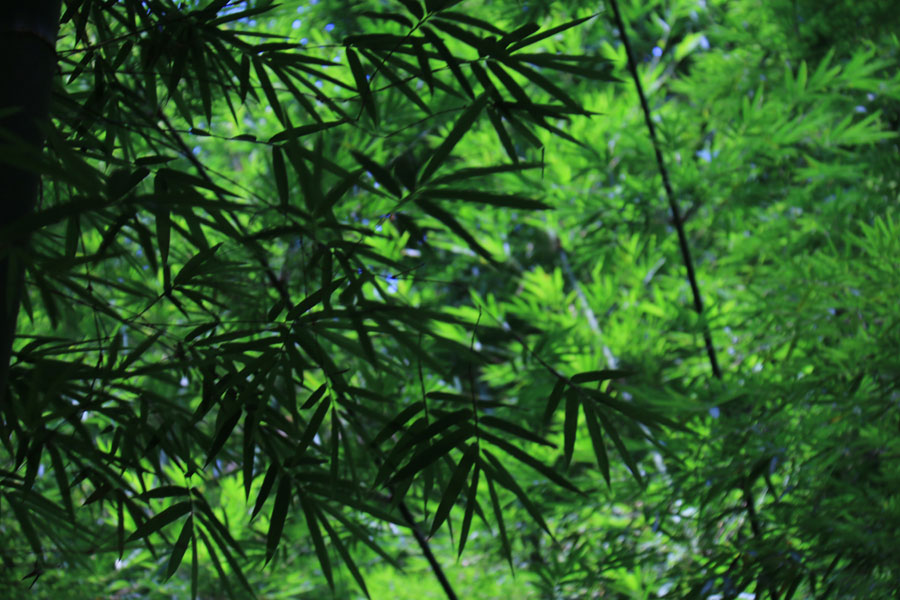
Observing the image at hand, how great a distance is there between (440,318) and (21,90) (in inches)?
14.6

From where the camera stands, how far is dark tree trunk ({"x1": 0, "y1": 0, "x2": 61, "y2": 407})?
0.57 meters

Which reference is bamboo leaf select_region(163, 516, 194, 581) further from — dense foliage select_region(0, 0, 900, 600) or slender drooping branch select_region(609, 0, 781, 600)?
slender drooping branch select_region(609, 0, 781, 600)

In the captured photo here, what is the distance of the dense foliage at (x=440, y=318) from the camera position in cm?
74

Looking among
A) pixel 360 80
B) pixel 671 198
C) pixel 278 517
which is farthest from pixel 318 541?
pixel 671 198

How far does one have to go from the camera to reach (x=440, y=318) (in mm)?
680

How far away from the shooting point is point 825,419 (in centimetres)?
122

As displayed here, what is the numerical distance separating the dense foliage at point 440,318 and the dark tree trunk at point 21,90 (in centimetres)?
1

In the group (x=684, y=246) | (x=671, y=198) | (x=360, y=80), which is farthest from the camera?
(x=671, y=198)

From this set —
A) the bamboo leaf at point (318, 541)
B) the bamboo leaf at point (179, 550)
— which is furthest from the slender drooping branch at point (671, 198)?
the bamboo leaf at point (179, 550)

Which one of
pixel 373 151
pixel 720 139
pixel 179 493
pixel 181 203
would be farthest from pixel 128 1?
pixel 720 139

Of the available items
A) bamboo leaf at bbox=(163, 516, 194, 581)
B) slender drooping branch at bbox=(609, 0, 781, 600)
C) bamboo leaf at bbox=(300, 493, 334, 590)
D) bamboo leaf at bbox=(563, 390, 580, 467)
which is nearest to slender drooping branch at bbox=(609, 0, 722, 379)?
slender drooping branch at bbox=(609, 0, 781, 600)

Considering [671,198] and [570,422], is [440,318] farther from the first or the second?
[671,198]

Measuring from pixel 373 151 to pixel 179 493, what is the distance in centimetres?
101

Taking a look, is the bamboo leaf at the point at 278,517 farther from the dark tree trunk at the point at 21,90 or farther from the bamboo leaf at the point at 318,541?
the dark tree trunk at the point at 21,90
